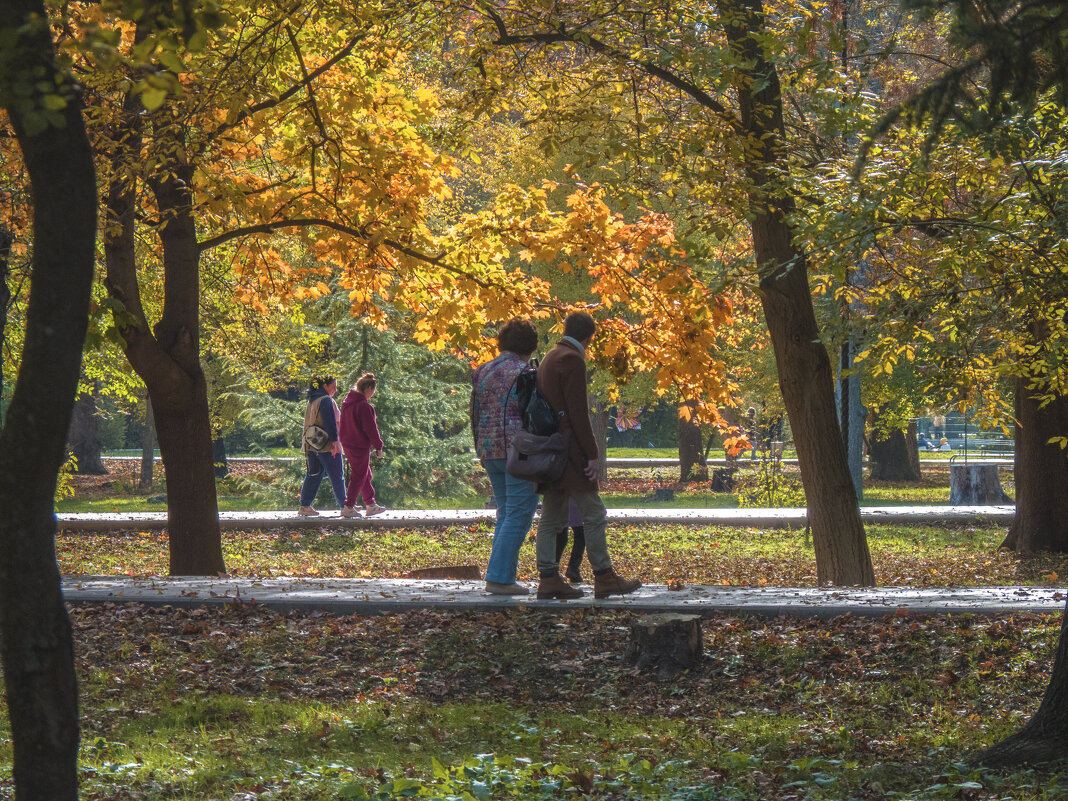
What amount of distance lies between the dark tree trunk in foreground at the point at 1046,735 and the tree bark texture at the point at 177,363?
7679 mm

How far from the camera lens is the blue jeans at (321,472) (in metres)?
16.6

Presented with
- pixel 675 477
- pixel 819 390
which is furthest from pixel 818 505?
pixel 675 477

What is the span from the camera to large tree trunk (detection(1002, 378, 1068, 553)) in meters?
13.4

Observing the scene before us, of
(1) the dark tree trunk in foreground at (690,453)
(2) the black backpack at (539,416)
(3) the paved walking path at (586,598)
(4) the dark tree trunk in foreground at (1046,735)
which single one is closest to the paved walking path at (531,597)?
(3) the paved walking path at (586,598)

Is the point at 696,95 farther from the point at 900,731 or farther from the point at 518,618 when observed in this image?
the point at 900,731

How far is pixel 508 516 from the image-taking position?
8.55 metres

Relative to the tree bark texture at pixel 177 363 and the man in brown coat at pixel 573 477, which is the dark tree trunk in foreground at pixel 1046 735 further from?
the tree bark texture at pixel 177 363

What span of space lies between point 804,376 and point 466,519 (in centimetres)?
775

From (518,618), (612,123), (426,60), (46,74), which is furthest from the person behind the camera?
(426,60)

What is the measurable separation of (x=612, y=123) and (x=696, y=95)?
70.0 inches

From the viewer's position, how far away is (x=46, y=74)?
10.3 ft

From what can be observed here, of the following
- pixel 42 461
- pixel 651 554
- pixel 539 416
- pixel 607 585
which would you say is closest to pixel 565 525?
pixel 607 585

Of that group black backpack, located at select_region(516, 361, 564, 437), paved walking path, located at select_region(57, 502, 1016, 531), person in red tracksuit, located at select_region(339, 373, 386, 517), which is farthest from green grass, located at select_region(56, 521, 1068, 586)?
black backpack, located at select_region(516, 361, 564, 437)

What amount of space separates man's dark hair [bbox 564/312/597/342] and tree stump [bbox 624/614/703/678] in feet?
7.16
